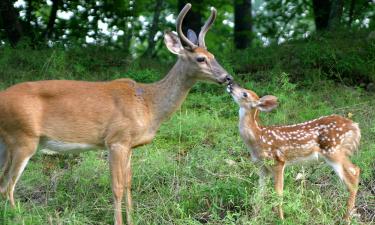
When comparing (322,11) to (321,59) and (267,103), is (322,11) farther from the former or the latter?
(267,103)

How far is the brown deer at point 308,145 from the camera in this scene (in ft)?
24.0

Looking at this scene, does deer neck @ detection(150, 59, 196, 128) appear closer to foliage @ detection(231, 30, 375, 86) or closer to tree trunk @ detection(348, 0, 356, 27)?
foliage @ detection(231, 30, 375, 86)

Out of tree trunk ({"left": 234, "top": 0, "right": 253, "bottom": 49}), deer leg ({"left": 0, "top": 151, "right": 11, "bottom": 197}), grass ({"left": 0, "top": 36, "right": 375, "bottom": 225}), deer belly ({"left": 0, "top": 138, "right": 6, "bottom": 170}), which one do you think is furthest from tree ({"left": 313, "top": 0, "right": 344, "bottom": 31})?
deer leg ({"left": 0, "top": 151, "right": 11, "bottom": 197})

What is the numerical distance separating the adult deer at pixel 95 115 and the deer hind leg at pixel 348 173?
1304 millimetres

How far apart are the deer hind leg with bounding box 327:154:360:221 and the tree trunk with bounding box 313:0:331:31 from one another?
8127 millimetres

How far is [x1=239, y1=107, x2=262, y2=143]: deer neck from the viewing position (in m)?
7.62

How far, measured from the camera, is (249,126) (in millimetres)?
7699

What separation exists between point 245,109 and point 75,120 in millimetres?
1658

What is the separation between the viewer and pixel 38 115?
7.41 m

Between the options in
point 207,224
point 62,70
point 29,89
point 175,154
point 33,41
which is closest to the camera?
point 207,224

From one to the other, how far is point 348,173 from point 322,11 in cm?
825

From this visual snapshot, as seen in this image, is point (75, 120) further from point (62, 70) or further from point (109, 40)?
point (109, 40)

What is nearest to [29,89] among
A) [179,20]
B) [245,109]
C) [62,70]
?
[179,20]

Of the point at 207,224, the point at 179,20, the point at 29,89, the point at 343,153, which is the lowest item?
the point at 207,224
